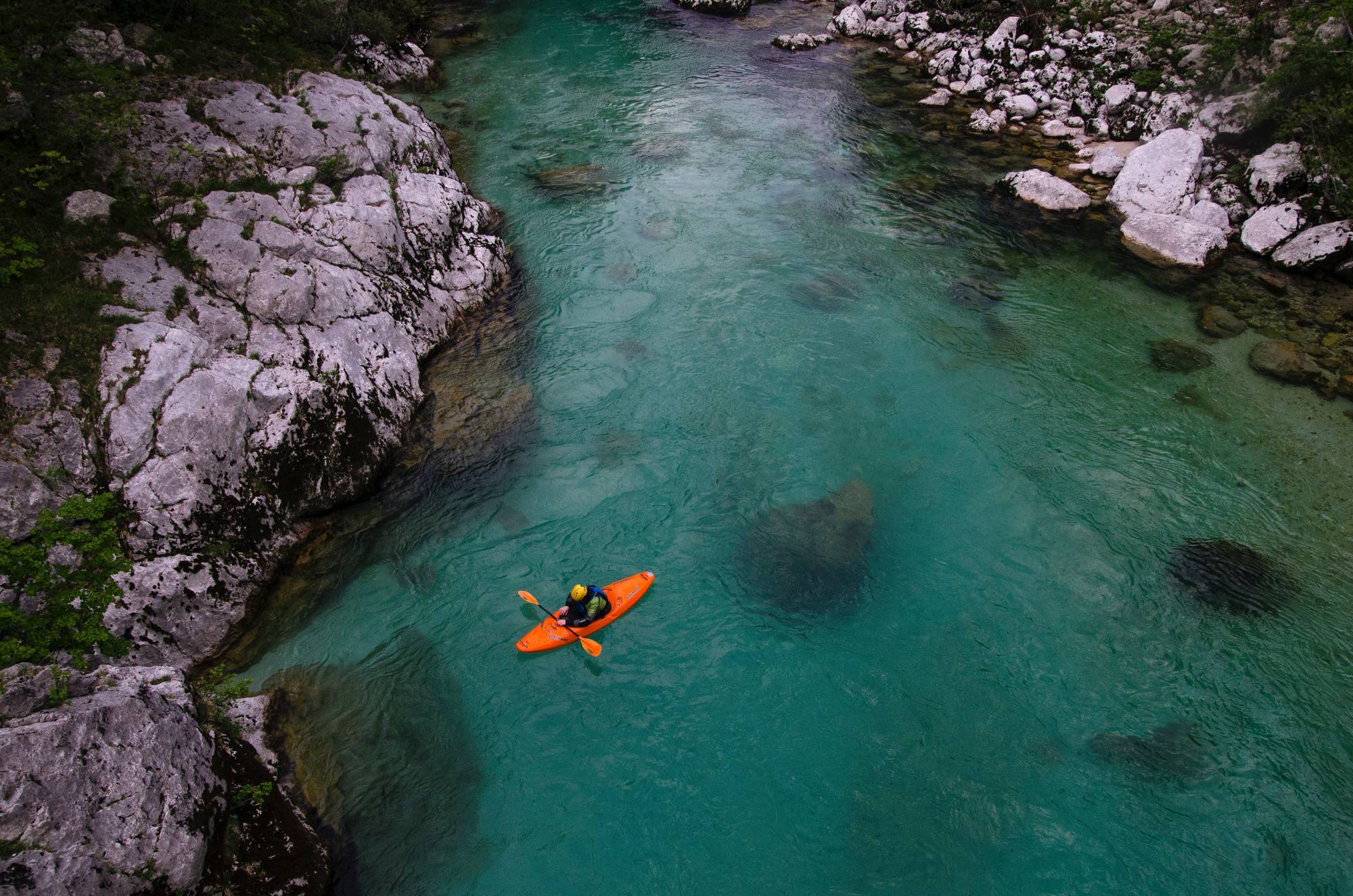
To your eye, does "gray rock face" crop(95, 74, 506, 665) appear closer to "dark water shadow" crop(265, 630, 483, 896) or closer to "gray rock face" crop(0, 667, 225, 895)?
"dark water shadow" crop(265, 630, 483, 896)

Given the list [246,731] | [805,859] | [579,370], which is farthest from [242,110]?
[805,859]

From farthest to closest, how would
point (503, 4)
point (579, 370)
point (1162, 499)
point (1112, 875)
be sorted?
point (503, 4)
point (579, 370)
point (1162, 499)
point (1112, 875)

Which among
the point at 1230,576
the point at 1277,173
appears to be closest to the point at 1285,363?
the point at 1230,576

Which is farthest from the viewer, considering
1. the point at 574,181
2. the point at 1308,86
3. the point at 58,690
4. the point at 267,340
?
the point at 574,181

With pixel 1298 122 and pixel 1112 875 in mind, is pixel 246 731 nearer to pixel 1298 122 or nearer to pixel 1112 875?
pixel 1112 875

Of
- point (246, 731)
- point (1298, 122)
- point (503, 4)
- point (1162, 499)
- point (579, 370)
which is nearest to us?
point (246, 731)

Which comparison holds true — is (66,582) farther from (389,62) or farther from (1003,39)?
(1003,39)
